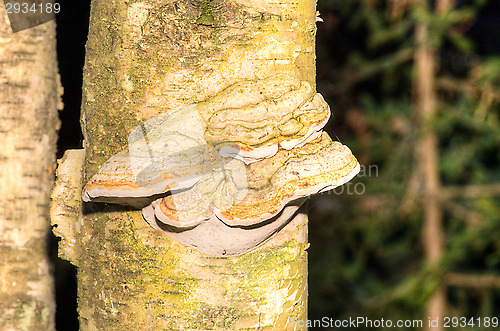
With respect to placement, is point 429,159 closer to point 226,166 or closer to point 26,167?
point 26,167

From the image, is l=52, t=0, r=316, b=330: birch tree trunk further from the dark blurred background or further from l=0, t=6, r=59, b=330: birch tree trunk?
the dark blurred background

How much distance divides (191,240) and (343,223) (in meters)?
3.43

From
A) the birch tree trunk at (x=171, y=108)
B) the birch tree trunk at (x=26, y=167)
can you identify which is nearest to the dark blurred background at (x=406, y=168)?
the birch tree trunk at (x=26, y=167)

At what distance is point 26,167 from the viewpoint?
1.57m

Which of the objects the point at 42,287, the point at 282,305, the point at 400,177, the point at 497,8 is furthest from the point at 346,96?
the point at 282,305

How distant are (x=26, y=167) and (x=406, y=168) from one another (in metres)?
2.91

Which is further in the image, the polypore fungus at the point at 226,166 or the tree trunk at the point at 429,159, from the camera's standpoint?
the tree trunk at the point at 429,159

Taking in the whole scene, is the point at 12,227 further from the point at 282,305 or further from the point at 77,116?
the point at 282,305

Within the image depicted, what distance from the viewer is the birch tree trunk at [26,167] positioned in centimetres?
152

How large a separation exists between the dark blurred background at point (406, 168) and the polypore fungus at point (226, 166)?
206cm

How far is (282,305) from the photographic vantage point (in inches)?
40.4

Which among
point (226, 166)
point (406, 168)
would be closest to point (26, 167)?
point (226, 166)

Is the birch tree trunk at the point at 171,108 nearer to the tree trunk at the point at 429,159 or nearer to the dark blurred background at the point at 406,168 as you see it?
the dark blurred background at the point at 406,168

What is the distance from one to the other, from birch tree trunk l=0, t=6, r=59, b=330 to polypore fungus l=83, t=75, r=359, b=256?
2.58ft
